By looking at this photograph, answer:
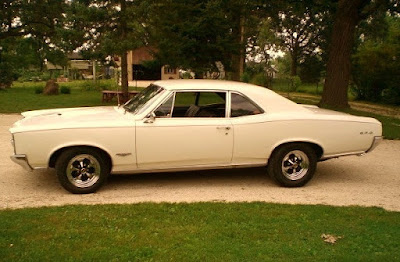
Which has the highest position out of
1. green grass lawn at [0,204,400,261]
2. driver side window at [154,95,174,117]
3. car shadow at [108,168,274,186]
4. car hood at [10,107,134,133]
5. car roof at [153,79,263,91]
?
car roof at [153,79,263,91]

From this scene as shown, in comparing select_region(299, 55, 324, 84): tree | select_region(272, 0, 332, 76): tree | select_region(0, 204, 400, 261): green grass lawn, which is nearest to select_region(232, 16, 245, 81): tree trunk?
select_region(0, 204, 400, 261): green grass lawn

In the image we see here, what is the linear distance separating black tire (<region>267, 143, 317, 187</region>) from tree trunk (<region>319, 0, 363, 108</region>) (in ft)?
32.3

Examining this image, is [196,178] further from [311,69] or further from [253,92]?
[311,69]

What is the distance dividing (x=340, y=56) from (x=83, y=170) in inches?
491

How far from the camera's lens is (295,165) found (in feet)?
21.0

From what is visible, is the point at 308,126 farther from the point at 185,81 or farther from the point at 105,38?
the point at 105,38

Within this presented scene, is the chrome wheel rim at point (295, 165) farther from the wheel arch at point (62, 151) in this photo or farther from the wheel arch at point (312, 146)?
the wheel arch at point (62, 151)

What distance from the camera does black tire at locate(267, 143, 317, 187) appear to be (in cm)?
626

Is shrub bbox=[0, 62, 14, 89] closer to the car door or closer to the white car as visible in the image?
the white car

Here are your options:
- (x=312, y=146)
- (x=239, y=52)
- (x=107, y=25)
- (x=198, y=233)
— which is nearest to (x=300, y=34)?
(x=239, y=52)

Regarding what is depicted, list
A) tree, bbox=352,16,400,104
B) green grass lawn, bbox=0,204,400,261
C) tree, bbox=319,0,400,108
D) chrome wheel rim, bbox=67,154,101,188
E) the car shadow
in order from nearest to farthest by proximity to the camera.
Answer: green grass lawn, bbox=0,204,400,261 < chrome wheel rim, bbox=67,154,101,188 < the car shadow < tree, bbox=319,0,400,108 < tree, bbox=352,16,400,104

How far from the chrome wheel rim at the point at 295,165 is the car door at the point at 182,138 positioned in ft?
2.85

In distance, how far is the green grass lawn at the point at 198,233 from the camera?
391 cm

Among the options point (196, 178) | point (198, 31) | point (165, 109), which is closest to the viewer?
point (165, 109)
